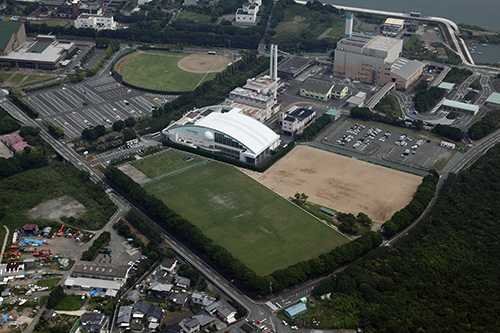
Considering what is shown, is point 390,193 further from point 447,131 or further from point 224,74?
point 224,74

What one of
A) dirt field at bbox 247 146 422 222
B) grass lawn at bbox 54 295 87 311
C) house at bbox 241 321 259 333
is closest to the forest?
dirt field at bbox 247 146 422 222

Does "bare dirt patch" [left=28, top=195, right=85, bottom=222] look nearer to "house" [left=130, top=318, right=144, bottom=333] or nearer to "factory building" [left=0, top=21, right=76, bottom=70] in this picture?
"house" [left=130, top=318, right=144, bottom=333]

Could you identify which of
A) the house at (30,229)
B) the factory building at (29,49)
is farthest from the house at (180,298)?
the factory building at (29,49)

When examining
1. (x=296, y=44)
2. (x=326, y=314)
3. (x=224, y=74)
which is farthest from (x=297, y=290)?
(x=296, y=44)

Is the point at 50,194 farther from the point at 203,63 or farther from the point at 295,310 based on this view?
the point at 203,63

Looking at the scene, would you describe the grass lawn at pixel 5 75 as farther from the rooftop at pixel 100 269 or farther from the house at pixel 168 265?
the house at pixel 168 265
